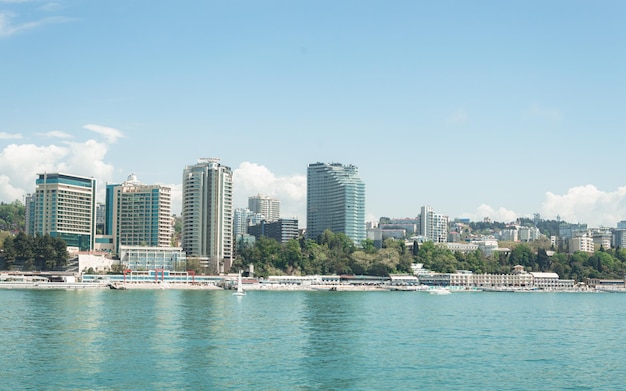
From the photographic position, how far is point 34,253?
391 feet

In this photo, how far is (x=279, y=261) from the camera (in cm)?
13762

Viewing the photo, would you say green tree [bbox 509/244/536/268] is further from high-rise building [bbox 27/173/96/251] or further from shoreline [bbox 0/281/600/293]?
high-rise building [bbox 27/173/96/251]

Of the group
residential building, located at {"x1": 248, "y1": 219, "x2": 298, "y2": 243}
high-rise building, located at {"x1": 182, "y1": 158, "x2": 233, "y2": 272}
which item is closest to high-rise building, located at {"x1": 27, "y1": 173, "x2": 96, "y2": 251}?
high-rise building, located at {"x1": 182, "y1": 158, "x2": 233, "y2": 272}

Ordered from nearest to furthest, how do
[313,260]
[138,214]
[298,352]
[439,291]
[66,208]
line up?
[298,352]
[439,291]
[66,208]
[313,260]
[138,214]

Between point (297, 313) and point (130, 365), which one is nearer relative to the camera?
point (130, 365)

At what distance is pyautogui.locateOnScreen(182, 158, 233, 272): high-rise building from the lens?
138875 millimetres

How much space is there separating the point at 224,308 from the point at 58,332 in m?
24.5

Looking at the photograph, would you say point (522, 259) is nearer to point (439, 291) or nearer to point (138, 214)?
point (439, 291)

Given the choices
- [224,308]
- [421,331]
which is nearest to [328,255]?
[224,308]

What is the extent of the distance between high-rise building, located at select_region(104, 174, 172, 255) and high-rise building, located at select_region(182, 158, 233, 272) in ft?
30.9

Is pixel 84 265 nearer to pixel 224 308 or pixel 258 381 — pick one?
pixel 224 308

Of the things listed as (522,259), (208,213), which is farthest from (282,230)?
(522,259)

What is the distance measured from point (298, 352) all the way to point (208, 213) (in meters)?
105

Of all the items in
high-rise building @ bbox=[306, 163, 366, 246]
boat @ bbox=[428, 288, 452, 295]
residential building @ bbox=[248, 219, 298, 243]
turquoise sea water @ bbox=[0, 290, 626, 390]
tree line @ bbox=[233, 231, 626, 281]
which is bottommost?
boat @ bbox=[428, 288, 452, 295]
